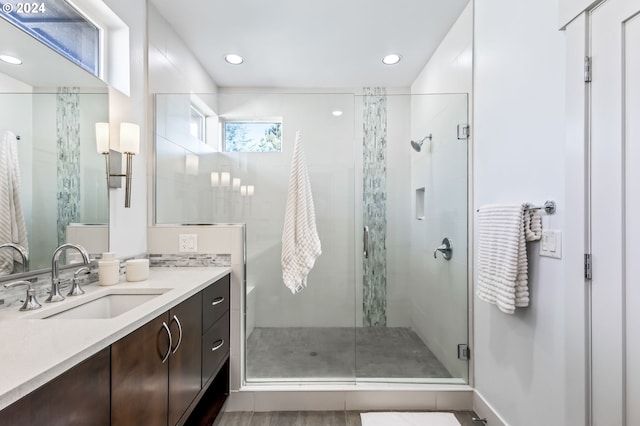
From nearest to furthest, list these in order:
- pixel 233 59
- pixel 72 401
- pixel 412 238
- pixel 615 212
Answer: pixel 72 401, pixel 615 212, pixel 412 238, pixel 233 59

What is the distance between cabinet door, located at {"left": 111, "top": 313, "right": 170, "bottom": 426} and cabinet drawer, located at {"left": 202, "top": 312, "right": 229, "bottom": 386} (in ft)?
1.31

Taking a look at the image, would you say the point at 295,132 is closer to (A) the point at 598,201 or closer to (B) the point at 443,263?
(B) the point at 443,263

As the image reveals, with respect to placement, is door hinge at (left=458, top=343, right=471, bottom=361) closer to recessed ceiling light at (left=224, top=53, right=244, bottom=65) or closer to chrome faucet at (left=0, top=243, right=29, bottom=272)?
chrome faucet at (left=0, top=243, right=29, bottom=272)

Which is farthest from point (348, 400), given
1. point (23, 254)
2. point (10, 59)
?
point (10, 59)

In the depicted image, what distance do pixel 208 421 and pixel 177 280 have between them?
0.92m

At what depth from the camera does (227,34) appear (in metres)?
2.28

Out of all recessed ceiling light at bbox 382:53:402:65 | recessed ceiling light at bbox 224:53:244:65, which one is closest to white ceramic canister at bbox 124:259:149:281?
recessed ceiling light at bbox 224:53:244:65

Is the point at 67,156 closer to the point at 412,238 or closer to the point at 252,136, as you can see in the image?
the point at 252,136

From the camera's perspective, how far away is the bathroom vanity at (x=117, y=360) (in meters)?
0.67

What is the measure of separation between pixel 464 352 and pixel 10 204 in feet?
8.35

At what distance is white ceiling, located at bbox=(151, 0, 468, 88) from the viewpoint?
6.59 feet

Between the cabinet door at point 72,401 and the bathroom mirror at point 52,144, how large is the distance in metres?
0.67

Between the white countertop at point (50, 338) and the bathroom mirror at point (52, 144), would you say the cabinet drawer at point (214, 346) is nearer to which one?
the white countertop at point (50, 338)

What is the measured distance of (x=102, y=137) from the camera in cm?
163
